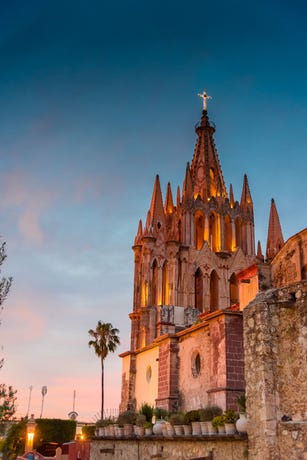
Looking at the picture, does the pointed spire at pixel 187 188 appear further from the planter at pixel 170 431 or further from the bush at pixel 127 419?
the planter at pixel 170 431

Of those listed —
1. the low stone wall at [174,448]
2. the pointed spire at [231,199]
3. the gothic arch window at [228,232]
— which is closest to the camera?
the low stone wall at [174,448]

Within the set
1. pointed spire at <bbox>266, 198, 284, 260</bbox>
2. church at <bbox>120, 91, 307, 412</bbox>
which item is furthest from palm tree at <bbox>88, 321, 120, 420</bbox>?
pointed spire at <bbox>266, 198, 284, 260</bbox>

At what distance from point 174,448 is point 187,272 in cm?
3946

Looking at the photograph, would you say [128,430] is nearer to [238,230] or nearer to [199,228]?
[199,228]

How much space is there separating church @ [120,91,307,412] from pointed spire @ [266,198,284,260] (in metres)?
0.12

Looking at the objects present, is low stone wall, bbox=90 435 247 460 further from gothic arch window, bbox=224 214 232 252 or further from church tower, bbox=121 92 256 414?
gothic arch window, bbox=224 214 232 252

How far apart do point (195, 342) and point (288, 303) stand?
37.6 feet

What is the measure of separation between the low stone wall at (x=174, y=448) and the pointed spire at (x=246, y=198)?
145 ft

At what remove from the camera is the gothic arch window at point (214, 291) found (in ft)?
183

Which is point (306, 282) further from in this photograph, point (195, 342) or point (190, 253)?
point (190, 253)

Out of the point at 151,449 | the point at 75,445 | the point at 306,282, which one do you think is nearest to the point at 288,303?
the point at 306,282

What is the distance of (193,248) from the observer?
56062 millimetres

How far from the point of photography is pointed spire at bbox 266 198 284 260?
197 feet

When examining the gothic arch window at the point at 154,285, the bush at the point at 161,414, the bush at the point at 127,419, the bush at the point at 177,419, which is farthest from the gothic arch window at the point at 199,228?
the bush at the point at 177,419
